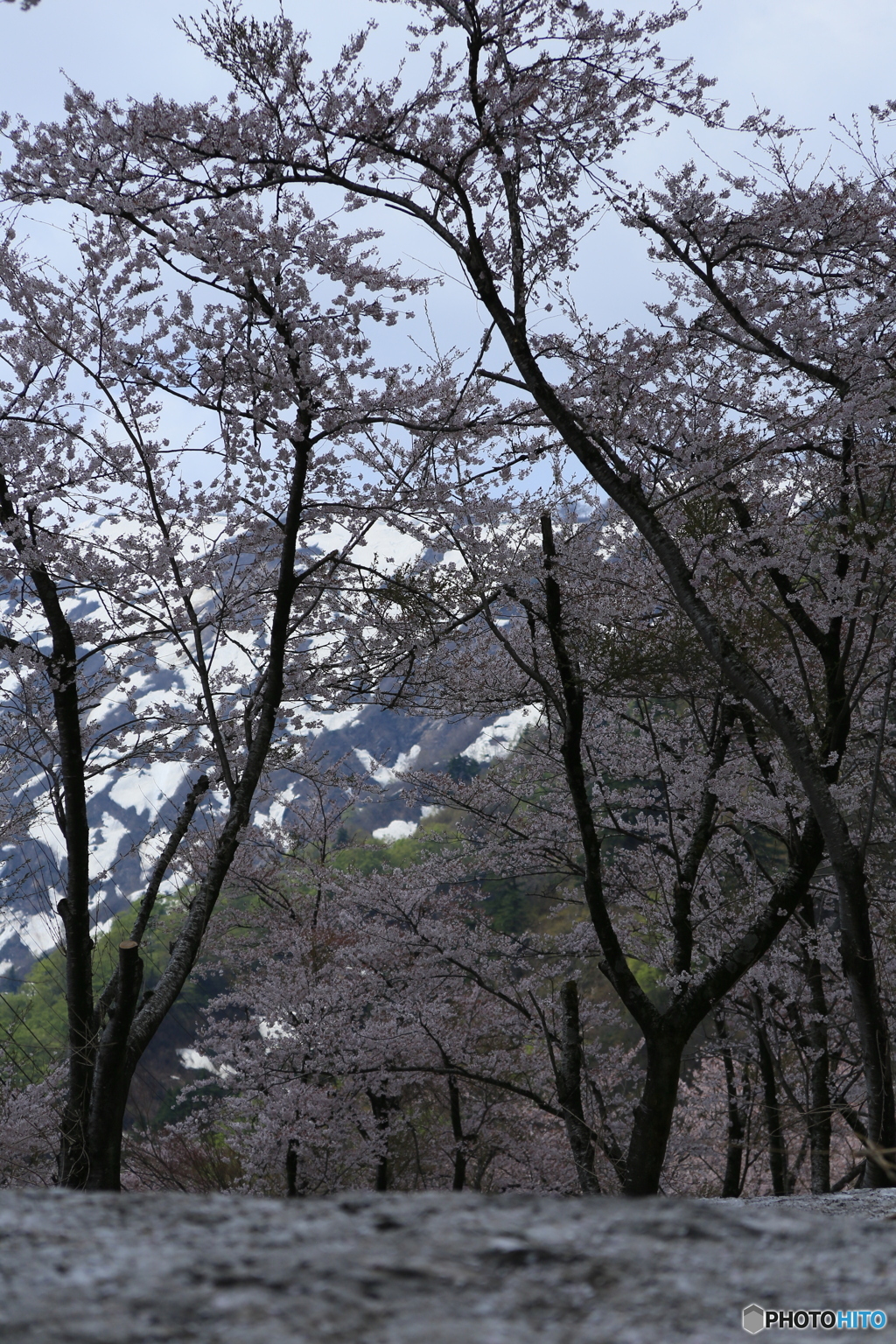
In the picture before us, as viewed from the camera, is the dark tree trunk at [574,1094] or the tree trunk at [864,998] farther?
the dark tree trunk at [574,1094]

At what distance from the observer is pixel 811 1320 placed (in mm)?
796

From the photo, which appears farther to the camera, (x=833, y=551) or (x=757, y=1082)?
(x=757, y=1082)

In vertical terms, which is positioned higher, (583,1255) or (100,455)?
(100,455)

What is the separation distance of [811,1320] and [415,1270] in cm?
38

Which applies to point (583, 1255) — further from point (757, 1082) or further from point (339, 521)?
point (757, 1082)

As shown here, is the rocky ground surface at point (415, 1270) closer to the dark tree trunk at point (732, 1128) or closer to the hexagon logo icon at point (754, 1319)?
the hexagon logo icon at point (754, 1319)

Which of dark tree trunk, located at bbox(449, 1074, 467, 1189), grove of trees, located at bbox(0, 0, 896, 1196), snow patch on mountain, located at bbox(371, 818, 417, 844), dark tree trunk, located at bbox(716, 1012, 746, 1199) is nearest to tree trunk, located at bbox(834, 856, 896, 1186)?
grove of trees, located at bbox(0, 0, 896, 1196)

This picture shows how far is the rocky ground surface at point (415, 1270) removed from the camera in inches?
28.9

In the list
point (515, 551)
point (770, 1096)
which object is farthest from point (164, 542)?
point (770, 1096)

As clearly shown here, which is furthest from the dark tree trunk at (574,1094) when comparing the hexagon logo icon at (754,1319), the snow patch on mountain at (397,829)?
the snow patch on mountain at (397,829)

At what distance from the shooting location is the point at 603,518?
907 centimetres

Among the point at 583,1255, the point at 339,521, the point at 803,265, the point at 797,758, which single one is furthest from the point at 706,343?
the point at 583,1255

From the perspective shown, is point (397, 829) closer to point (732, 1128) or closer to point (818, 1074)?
point (732, 1128)

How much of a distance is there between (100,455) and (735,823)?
260 inches
